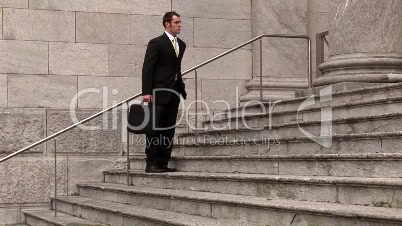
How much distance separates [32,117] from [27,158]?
60 centimetres

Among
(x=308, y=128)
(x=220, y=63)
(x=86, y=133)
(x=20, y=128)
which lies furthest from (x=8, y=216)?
(x=308, y=128)

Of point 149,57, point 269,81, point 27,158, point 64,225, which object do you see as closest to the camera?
point 64,225

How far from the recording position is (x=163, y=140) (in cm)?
1034

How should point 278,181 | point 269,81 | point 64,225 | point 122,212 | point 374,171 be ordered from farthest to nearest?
point 269,81
point 64,225
point 122,212
point 278,181
point 374,171

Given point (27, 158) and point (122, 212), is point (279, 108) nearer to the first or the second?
point (122, 212)

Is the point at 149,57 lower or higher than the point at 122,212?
higher

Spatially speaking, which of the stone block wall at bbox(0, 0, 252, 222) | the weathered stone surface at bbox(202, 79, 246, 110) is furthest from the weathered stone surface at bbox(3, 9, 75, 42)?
the weathered stone surface at bbox(202, 79, 246, 110)

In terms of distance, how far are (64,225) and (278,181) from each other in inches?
121

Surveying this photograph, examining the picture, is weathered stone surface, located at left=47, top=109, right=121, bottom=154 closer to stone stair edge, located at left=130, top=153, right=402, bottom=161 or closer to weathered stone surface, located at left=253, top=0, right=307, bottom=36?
weathered stone surface, located at left=253, top=0, right=307, bottom=36

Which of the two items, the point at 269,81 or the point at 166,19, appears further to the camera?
the point at 269,81

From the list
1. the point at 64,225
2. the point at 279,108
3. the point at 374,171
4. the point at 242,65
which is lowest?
the point at 64,225

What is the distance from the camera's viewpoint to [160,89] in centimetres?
1027

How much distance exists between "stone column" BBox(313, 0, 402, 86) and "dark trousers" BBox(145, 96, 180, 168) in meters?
2.02

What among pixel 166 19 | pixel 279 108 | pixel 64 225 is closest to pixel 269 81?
pixel 279 108
